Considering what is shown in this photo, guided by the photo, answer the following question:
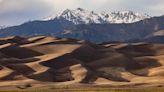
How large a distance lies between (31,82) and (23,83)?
4.59 meters

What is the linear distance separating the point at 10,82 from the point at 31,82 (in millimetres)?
9367

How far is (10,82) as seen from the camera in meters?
199

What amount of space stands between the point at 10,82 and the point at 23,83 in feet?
31.4

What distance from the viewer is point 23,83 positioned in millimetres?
191375

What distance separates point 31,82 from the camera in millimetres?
195125
